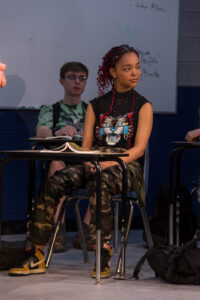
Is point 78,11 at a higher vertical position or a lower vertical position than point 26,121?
higher

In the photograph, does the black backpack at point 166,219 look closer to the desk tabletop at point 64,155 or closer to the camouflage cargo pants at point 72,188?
the camouflage cargo pants at point 72,188

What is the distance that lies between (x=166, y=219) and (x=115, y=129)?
2.88 ft

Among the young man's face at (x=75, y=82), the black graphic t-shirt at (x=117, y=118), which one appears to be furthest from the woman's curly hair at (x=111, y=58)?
the young man's face at (x=75, y=82)

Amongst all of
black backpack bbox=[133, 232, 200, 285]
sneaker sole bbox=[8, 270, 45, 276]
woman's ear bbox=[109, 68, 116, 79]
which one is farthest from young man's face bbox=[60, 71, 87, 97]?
black backpack bbox=[133, 232, 200, 285]

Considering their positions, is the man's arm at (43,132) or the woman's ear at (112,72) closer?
the woman's ear at (112,72)

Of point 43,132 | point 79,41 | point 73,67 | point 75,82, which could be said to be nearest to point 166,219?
point 43,132

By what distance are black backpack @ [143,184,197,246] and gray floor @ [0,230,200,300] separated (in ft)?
1.79

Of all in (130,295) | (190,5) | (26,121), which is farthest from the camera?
(190,5)

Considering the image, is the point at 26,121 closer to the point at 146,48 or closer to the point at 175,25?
the point at 146,48

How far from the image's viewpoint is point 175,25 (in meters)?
5.17

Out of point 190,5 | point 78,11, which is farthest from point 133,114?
point 190,5

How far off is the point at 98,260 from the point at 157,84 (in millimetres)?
2481

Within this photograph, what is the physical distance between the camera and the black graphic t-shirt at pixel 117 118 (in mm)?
3492

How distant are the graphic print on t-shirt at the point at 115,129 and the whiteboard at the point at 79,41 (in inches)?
53.8
